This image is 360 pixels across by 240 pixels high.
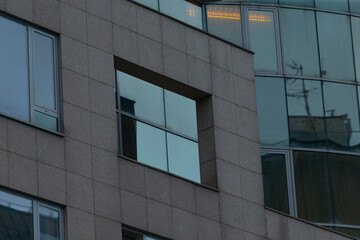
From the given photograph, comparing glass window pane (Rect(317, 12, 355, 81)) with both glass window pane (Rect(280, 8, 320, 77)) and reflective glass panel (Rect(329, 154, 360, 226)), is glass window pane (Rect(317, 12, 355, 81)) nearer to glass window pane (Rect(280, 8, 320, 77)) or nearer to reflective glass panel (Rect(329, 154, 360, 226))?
glass window pane (Rect(280, 8, 320, 77))

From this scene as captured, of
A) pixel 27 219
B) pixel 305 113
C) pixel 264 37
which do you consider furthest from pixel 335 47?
pixel 27 219

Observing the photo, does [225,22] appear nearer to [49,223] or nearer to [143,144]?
[143,144]

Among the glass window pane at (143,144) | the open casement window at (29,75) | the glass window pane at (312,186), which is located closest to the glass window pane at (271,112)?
the glass window pane at (312,186)

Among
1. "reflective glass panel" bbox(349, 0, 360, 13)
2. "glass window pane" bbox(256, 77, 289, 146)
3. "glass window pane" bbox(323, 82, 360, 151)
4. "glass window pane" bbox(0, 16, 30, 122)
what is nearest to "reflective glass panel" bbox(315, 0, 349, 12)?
"reflective glass panel" bbox(349, 0, 360, 13)

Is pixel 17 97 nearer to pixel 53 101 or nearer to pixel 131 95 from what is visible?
pixel 53 101

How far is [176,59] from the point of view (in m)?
29.7

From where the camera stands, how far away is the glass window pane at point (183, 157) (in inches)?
1207

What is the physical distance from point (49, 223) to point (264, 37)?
12.1 m

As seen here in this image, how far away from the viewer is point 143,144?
30.3 metres

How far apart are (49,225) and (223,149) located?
639cm

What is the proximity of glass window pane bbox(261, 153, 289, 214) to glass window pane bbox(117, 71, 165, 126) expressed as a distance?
3.70 m

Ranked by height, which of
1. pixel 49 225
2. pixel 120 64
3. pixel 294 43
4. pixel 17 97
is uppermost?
pixel 294 43

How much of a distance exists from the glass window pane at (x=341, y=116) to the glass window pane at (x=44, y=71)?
10917 mm

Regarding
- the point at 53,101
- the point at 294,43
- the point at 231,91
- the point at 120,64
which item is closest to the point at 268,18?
the point at 294,43
